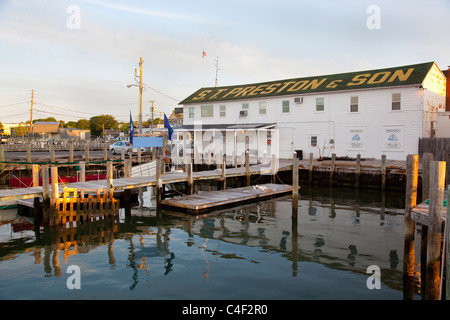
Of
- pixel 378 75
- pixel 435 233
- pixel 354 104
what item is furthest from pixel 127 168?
pixel 378 75

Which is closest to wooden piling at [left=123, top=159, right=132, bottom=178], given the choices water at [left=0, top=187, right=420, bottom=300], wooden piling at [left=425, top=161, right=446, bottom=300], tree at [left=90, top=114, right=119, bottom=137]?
water at [left=0, top=187, right=420, bottom=300]

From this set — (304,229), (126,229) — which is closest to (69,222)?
(126,229)

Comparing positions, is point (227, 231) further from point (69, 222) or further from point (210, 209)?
point (69, 222)

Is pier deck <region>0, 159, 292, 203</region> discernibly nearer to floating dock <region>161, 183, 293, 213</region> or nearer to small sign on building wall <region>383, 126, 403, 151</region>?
floating dock <region>161, 183, 293, 213</region>

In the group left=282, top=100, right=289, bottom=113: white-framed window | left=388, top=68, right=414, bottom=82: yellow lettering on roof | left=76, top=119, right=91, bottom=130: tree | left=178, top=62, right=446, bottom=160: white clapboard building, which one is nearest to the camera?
left=178, top=62, right=446, bottom=160: white clapboard building

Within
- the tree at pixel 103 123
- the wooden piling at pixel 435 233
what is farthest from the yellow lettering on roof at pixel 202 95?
the tree at pixel 103 123

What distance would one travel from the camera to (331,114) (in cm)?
3198

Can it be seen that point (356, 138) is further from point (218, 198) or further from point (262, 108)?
point (218, 198)

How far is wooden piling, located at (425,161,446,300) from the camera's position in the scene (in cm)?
823

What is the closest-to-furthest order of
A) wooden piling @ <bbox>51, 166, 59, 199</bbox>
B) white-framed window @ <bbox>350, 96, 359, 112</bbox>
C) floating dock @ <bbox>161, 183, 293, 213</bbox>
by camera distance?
wooden piling @ <bbox>51, 166, 59, 199</bbox> < floating dock @ <bbox>161, 183, 293, 213</bbox> < white-framed window @ <bbox>350, 96, 359, 112</bbox>

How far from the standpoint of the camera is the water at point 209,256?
859cm

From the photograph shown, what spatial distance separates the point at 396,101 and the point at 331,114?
556 centimetres
